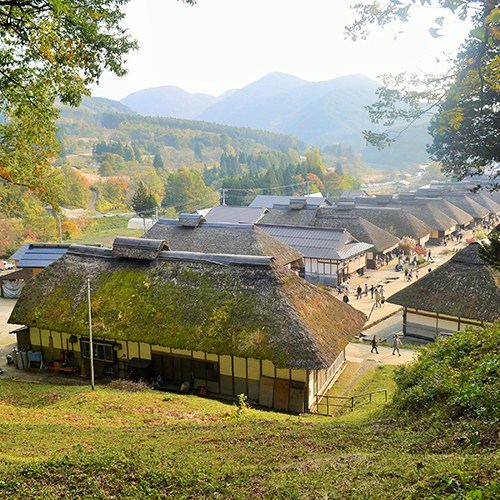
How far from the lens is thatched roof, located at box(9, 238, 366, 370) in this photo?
16844 mm

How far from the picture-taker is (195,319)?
18188 millimetres

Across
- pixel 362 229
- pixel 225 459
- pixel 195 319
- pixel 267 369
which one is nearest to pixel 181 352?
pixel 195 319

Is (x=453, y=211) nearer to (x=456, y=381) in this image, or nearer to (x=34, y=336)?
(x=34, y=336)

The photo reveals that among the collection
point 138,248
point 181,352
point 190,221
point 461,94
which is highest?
point 461,94

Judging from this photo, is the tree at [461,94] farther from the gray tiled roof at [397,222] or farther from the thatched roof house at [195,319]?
the gray tiled roof at [397,222]

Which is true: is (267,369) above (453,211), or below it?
below

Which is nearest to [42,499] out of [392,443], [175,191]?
[392,443]

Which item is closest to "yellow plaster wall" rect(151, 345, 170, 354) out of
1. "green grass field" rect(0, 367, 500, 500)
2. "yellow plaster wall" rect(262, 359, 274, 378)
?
"yellow plaster wall" rect(262, 359, 274, 378)

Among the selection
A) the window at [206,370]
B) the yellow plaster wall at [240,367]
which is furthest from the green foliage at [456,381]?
the window at [206,370]

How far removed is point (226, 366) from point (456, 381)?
10053 millimetres

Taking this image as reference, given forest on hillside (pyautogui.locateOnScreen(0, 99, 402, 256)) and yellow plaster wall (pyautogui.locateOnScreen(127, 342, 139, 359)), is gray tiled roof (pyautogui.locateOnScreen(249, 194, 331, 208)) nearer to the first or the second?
forest on hillside (pyautogui.locateOnScreen(0, 99, 402, 256))

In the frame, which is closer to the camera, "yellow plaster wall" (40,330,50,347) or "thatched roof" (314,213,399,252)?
"yellow plaster wall" (40,330,50,347)

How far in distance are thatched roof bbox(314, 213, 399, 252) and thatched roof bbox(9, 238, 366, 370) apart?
955 inches

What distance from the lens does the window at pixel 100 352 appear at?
1970 centimetres
